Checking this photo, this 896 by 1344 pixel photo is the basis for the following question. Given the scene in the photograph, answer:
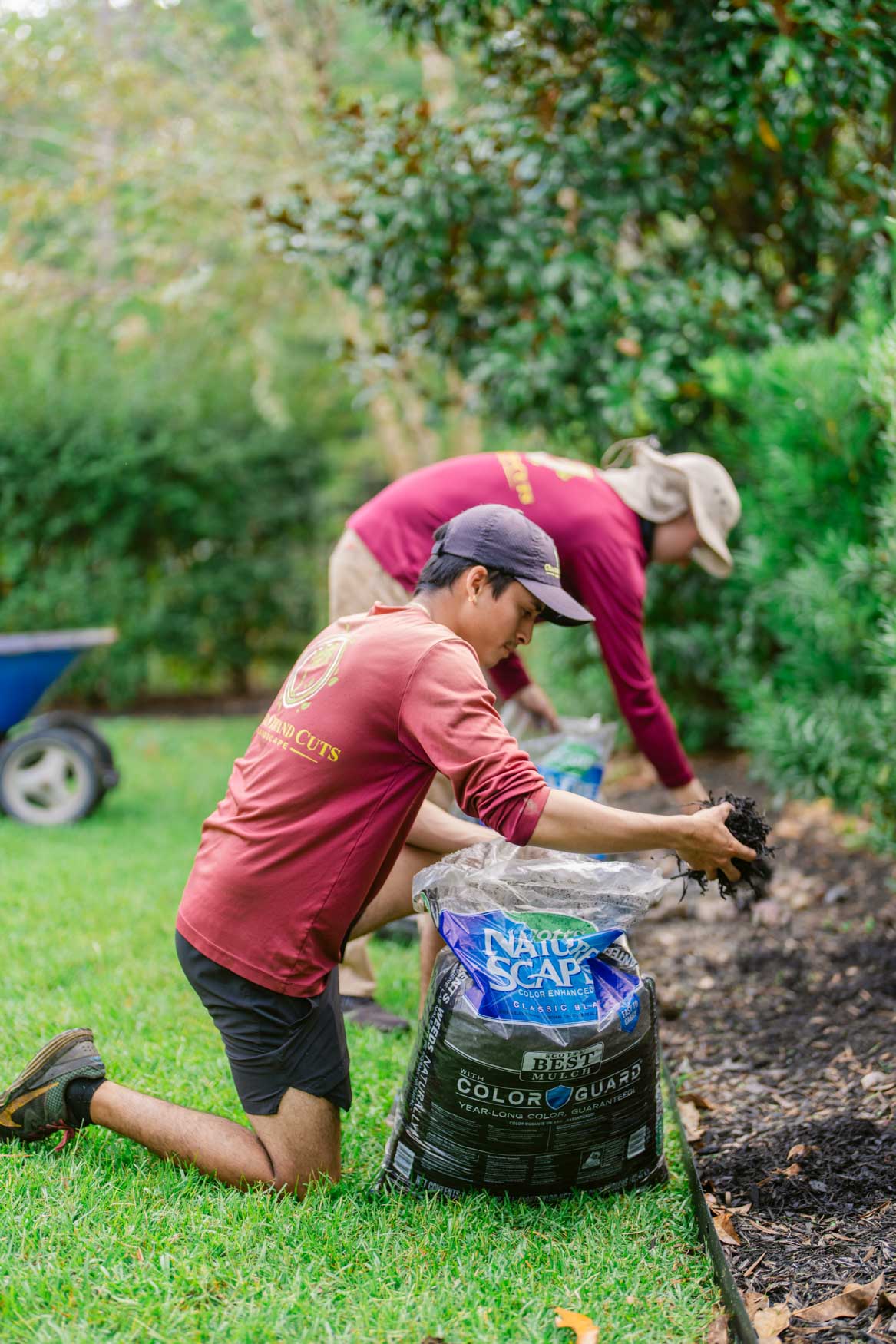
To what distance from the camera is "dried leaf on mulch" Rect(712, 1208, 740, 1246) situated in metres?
2.49

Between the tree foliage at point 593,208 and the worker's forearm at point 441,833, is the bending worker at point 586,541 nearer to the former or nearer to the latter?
the worker's forearm at point 441,833

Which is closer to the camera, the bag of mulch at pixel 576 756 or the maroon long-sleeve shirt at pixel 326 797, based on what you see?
the maroon long-sleeve shirt at pixel 326 797

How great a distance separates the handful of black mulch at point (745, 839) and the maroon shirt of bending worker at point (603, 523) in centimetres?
81

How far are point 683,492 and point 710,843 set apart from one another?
175 cm

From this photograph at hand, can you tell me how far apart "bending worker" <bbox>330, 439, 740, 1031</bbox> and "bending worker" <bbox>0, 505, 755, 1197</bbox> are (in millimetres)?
948

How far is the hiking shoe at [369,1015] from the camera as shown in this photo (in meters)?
3.64

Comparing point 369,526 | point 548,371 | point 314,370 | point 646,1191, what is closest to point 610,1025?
point 646,1191

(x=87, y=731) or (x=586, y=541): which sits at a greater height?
(x=586, y=541)

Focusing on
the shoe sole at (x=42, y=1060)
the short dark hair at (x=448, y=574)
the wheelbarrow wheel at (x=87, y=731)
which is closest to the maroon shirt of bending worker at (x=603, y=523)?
the short dark hair at (x=448, y=574)

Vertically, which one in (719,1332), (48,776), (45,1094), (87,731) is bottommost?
(48,776)

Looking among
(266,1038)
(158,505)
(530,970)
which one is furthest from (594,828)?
(158,505)

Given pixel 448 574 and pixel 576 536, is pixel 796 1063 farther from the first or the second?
pixel 448 574

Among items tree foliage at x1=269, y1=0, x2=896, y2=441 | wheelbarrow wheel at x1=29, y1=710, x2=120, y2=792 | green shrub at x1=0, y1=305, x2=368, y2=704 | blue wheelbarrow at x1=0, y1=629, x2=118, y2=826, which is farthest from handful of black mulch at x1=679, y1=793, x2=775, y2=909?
green shrub at x1=0, y1=305, x2=368, y2=704

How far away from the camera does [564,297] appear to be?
634cm
